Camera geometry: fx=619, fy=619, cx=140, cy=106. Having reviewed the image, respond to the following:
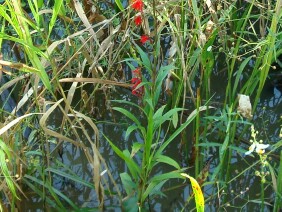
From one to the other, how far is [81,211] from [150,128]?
1.44 feet

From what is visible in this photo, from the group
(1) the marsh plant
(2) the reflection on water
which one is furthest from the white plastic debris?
(2) the reflection on water

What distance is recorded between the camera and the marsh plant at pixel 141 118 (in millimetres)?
1822

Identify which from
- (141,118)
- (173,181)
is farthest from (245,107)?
(141,118)

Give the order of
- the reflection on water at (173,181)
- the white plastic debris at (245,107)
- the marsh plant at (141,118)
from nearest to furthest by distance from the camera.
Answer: the white plastic debris at (245,107), the marsh plant at (141,118), the reflection on water at (173,181)

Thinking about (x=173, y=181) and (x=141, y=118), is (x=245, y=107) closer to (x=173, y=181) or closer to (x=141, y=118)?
(x=173, y=181)

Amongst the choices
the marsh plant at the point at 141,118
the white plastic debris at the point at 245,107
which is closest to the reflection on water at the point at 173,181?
the marsh plant at the point at 141,118

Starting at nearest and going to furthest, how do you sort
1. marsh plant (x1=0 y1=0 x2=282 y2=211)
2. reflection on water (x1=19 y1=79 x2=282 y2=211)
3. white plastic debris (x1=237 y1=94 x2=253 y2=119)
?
white plastic debris (x1=237 y1=94 x2=253 y2=119) → marsh plant (x1=0 y1=0 x2=282 y2=211) → reflection on water (x1=19 y1=79 x2=282 y2=211)

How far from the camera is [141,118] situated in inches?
101

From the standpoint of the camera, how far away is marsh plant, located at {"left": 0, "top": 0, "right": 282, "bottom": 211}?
5.98ft

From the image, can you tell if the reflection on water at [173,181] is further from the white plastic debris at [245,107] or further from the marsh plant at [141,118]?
the white plastic debris at [245,107]

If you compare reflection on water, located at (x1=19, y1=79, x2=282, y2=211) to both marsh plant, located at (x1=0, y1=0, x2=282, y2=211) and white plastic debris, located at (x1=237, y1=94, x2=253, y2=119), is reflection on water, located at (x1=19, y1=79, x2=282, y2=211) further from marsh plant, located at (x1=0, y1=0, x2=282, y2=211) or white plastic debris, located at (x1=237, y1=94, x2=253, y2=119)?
white plastic debris, located at (x1=237, y1=94, x2=253, y2=119)

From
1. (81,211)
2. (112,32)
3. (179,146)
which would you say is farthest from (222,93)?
(81,211)

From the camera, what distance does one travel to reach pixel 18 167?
1.91 metres

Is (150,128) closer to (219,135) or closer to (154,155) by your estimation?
(154,155)
